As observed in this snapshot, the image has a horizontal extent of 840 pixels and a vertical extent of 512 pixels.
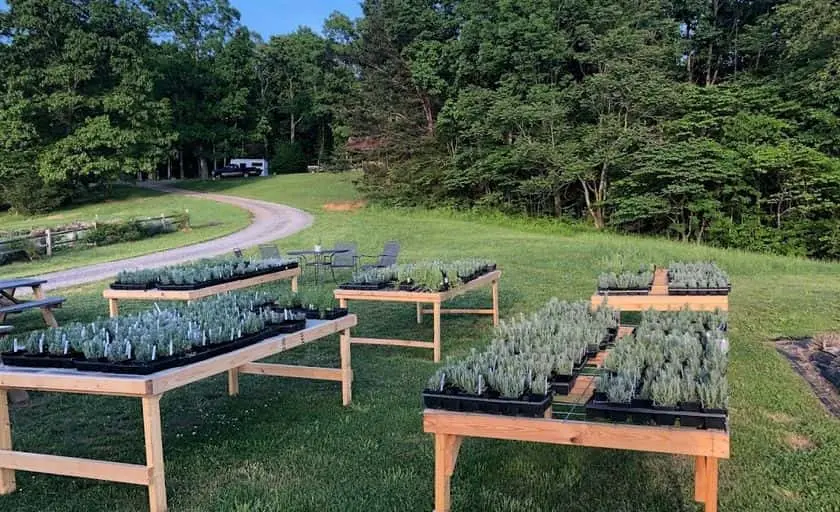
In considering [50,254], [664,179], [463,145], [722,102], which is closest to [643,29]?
[722,102]

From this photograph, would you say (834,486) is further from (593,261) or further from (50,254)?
(50,254)

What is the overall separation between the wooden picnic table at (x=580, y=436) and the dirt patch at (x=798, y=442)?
4.97 feet

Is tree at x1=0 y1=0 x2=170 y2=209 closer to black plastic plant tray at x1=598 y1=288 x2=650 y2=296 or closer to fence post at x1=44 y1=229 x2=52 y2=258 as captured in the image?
fence post at x1=44 y1=229 x2=52 y2=258

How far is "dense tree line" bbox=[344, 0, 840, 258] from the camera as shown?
2138cm

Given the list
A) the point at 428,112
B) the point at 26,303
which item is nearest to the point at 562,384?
the point at 26,303

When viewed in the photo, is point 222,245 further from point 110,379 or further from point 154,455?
point 154,455

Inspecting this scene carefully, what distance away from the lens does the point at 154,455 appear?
3.13 m

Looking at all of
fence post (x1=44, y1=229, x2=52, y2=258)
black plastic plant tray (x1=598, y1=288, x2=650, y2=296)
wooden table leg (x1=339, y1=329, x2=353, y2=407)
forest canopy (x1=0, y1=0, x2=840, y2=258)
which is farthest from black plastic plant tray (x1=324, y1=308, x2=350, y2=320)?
forest canopy (x1=0, y1=0, x2=840, y2=258)

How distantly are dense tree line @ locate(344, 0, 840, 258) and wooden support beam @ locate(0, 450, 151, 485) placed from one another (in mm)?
21176

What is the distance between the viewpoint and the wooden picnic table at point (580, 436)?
2.57m

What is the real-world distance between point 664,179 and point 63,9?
A: 29.1 meters

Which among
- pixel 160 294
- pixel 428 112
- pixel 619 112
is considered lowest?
pixel 160 294

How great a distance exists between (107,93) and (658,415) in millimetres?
36870

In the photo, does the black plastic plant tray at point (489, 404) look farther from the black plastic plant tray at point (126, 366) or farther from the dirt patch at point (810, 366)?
the dirt patch at point (810, 366)
